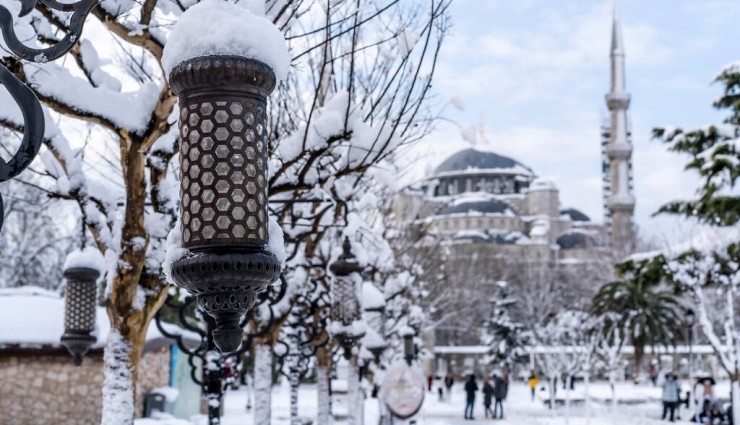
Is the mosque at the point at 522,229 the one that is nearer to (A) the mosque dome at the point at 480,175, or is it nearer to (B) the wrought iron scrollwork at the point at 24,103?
(A) the mosque dome at the point at 480,175

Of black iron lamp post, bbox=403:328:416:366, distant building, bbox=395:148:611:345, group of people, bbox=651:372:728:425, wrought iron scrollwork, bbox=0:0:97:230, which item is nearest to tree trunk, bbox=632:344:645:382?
distant building, bbox=395:148:611:345

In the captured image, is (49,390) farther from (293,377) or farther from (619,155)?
(619,155)

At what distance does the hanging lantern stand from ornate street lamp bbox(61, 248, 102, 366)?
2.23 metres

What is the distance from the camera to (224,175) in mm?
2387

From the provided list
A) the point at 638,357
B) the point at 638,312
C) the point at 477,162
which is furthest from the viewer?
the point at 477,162

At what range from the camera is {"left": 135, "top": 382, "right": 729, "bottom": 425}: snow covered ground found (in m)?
25.2

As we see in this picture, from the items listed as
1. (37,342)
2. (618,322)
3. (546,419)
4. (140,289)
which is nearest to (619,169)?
(618,322)

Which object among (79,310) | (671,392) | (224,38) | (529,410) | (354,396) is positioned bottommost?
(529,410)

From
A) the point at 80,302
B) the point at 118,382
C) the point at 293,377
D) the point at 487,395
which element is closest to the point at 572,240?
the point at 487,395

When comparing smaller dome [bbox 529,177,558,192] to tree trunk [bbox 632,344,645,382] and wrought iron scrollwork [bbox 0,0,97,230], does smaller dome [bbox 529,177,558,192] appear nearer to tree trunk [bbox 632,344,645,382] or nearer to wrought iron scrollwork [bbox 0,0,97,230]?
tree trunk [bbox 632,344,645,382]

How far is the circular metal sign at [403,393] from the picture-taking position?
12.1 metres

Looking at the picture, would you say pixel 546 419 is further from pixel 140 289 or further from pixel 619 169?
pixel 619 169

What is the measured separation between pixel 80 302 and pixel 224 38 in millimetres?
6003

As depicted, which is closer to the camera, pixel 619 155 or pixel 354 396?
pixel 354 396
